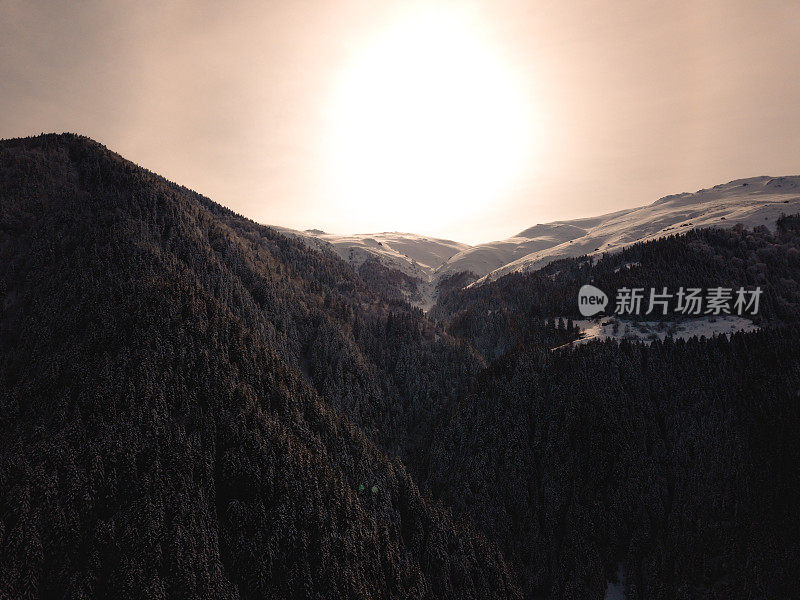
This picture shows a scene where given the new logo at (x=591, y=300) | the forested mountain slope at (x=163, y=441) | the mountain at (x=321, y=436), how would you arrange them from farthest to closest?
the new logo at (x=591, y=300) → the mountain at (x=321, y=436) → the forested mountain slope at (x=163, y=441)

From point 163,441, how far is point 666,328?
105005 millimetres

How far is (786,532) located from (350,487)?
6883 centimetres

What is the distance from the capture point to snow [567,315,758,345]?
84438mm

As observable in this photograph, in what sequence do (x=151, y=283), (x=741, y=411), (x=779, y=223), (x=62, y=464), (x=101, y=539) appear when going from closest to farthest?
(x=101, y=539) < (x=62, y=464) < (x=151, y=283) < (x=741, y=411) < (x=779, y=223)

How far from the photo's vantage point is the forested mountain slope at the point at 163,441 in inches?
1582

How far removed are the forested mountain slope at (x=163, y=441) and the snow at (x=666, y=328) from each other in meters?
58.4

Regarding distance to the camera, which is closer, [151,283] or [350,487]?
[350,487]

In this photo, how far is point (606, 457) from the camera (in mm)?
74188

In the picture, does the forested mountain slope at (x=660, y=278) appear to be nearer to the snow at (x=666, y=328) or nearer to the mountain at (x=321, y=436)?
the mountain at (x=321, y=436)

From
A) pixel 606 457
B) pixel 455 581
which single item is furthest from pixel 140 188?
pixel 606 457

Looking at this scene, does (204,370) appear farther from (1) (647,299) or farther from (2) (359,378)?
(1) (647,299)

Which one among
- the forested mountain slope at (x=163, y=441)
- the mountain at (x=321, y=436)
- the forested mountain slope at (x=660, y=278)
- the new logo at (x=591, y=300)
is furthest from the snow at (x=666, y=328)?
the forested mountain slope at (x=163, y=441)

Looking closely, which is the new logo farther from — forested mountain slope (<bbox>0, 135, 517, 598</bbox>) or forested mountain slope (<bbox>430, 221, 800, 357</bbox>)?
forested mountain slope (<bbox>0, 135, 517, 598</bbox>)

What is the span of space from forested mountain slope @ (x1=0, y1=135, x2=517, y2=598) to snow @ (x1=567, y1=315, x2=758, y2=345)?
192 ft
